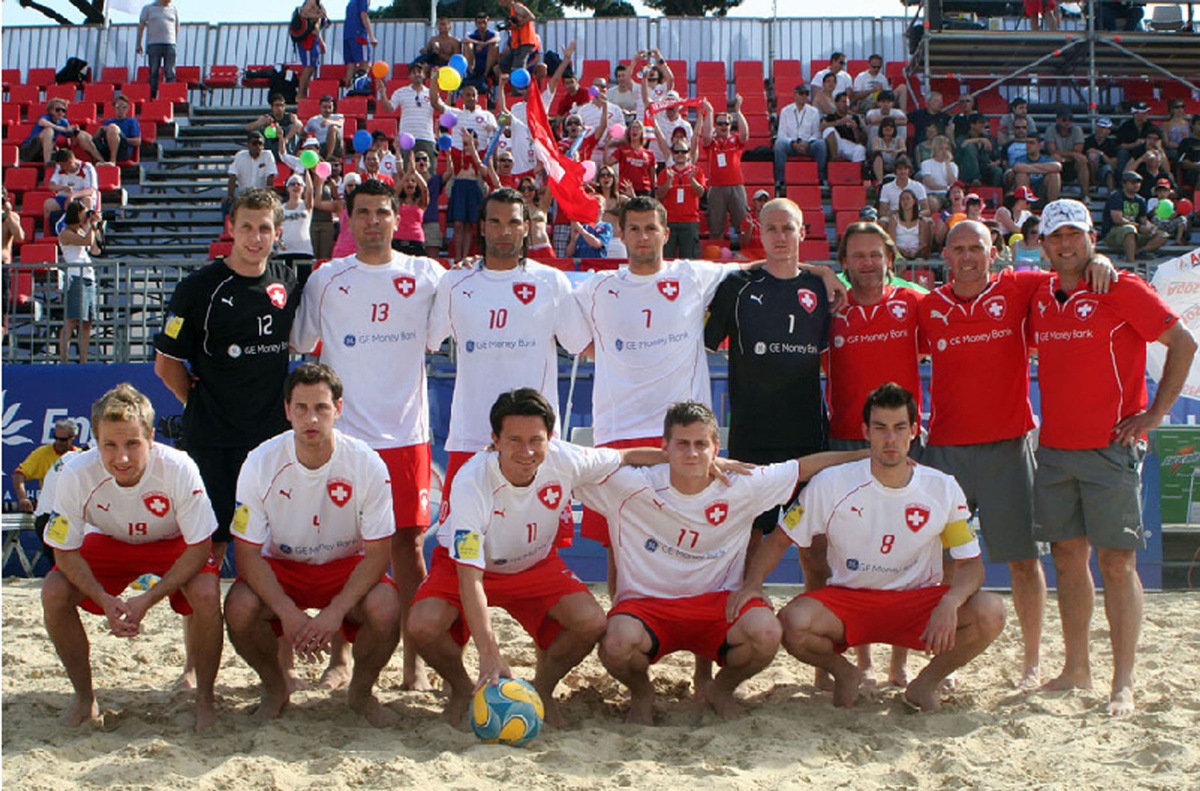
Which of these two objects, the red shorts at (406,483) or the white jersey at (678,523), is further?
the red shorts at (406,483)

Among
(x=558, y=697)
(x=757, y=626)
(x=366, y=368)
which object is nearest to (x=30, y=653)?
(x=366, y=368)

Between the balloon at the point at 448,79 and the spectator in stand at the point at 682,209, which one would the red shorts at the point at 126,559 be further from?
the balloon at the point at 448,79

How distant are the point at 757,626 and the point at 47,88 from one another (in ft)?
54.5

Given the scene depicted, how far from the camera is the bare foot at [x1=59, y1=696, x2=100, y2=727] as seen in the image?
5.20m

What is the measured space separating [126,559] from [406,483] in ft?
3.88

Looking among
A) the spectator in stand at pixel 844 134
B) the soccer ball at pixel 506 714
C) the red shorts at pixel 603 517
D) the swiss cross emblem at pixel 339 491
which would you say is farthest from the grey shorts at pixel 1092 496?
the spectator in stand at pixel 844 134

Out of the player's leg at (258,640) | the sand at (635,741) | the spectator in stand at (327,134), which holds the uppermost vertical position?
the spectator in stand at (327,134)

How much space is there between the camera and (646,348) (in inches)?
224

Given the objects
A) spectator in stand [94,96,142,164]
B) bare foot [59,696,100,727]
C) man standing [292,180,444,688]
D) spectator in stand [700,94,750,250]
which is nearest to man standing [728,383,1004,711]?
man standing [292,180,444,688]

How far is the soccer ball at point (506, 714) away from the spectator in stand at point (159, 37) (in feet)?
52.2

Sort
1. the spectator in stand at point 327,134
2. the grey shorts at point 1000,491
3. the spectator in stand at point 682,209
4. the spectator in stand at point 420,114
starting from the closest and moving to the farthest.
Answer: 1. the grey shorts at point 1000,491
2. the spectator in stand at point 682,209
3. the spectator in stand at point 420,114
4. the spectator in stand at point 327,134

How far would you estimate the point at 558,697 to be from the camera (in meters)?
5.60

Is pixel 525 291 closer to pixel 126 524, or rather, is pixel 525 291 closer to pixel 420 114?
pixel 126 524

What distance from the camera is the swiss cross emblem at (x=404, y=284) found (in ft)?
18.9
